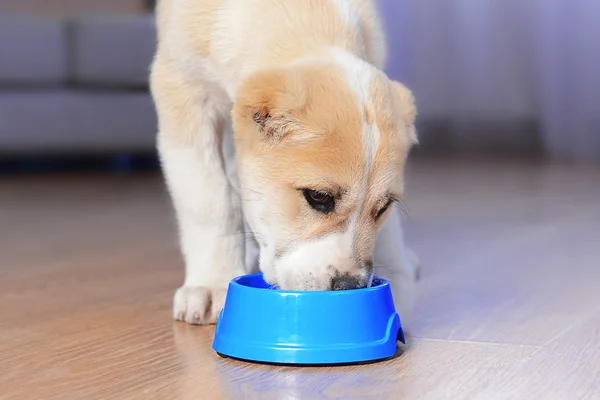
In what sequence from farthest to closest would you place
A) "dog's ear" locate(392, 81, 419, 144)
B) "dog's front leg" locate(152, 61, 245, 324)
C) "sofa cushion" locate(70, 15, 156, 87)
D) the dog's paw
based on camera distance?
"sofa cushion" locate(70, 15, 156, 87), "dog's front leg" locate(152, 61, 245, 324), the dog's paw, "dog's ear" locate(392, 81, 419, 144)

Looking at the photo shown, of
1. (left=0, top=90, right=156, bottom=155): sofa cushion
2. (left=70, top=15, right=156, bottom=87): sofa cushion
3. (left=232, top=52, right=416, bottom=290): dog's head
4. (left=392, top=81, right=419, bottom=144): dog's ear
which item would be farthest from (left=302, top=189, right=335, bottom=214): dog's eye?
(left=70, top=15, right=156, bottom=87): sofa cushion

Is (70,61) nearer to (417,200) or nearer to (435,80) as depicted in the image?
(417,200)

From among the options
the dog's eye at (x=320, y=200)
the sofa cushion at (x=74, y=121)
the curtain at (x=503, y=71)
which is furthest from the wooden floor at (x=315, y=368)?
the curtain at (x=503, y=71)

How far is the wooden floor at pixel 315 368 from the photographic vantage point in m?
1.44

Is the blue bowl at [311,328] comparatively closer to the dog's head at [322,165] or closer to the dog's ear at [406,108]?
the dog's head at [322,165]

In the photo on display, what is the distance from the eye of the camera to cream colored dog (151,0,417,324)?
1.63 meters

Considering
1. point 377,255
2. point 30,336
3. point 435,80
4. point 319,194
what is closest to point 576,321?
point 377,255

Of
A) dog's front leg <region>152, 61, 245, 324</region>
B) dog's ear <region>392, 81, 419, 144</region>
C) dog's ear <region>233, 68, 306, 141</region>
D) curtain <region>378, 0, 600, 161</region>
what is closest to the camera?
dog's ear <region>233, 68, 306, 141</region>

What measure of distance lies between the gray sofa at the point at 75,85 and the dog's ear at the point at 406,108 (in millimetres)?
3270

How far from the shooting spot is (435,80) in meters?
6.52

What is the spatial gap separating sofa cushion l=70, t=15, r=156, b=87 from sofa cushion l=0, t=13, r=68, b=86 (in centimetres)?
7

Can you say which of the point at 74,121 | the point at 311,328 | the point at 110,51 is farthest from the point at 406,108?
the point at 110,51

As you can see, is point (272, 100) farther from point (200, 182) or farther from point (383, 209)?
point (200, 182)

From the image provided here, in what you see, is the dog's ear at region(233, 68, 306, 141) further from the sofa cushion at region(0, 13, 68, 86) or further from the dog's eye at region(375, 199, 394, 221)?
the sofa cushion at region(0, 13, 68, 86)
